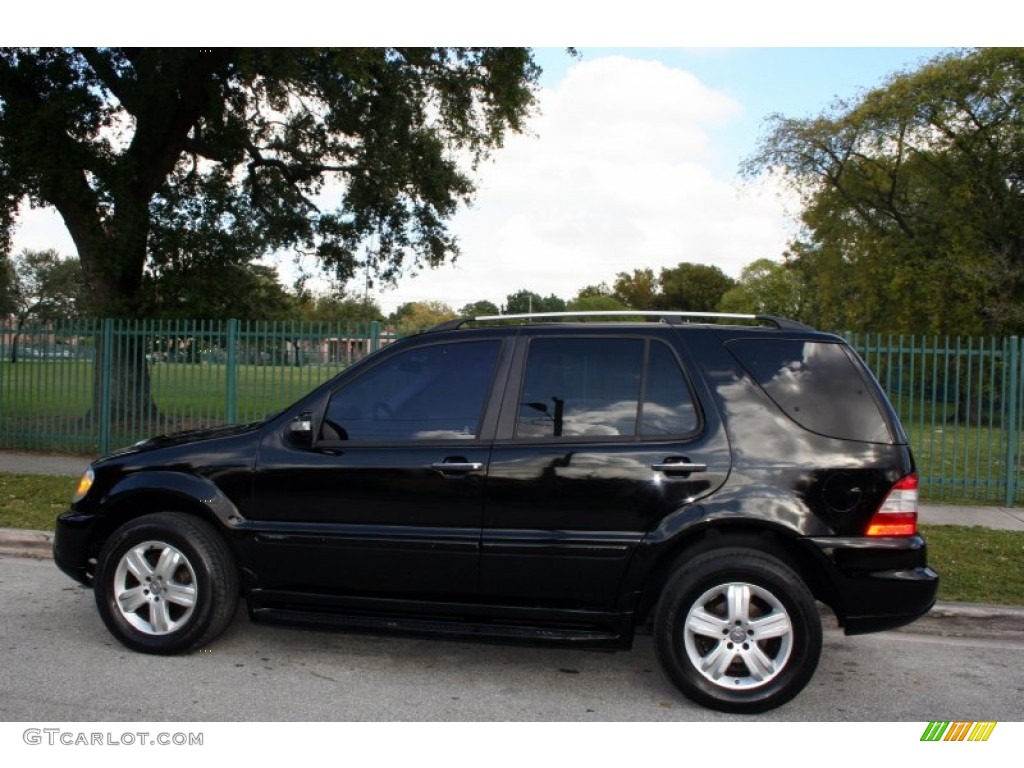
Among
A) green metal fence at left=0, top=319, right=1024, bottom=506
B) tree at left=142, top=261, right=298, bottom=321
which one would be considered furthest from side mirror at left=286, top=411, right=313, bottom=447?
tree at left=142, top=261, right=298, bottom=321

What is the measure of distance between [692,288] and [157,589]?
91.2m

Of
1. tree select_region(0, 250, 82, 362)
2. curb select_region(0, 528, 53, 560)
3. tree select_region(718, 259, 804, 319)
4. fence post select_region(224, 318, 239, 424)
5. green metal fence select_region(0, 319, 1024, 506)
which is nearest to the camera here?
curb select_region(0, 528, 53, 560)

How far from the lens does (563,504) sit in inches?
167

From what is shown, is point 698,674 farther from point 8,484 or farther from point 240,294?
point 240,294

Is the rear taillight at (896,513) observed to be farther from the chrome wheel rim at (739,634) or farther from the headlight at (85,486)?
the headlight at (85,486)

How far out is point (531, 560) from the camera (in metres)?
4.24

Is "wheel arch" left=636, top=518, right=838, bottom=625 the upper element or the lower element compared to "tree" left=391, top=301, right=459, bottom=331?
lower

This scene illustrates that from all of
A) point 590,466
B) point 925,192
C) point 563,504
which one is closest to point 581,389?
point 590,466

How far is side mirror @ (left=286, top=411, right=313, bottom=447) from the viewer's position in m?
4.59

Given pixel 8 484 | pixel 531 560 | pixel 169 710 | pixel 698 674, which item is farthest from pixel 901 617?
pixel 8 484

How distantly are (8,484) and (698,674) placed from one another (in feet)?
28.8

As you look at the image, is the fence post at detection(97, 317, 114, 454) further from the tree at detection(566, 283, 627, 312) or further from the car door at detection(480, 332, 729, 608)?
the tree at detection(566, 283, 627, 312)

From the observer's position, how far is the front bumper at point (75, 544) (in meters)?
4.93

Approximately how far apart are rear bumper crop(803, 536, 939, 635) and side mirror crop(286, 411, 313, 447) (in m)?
2.54
